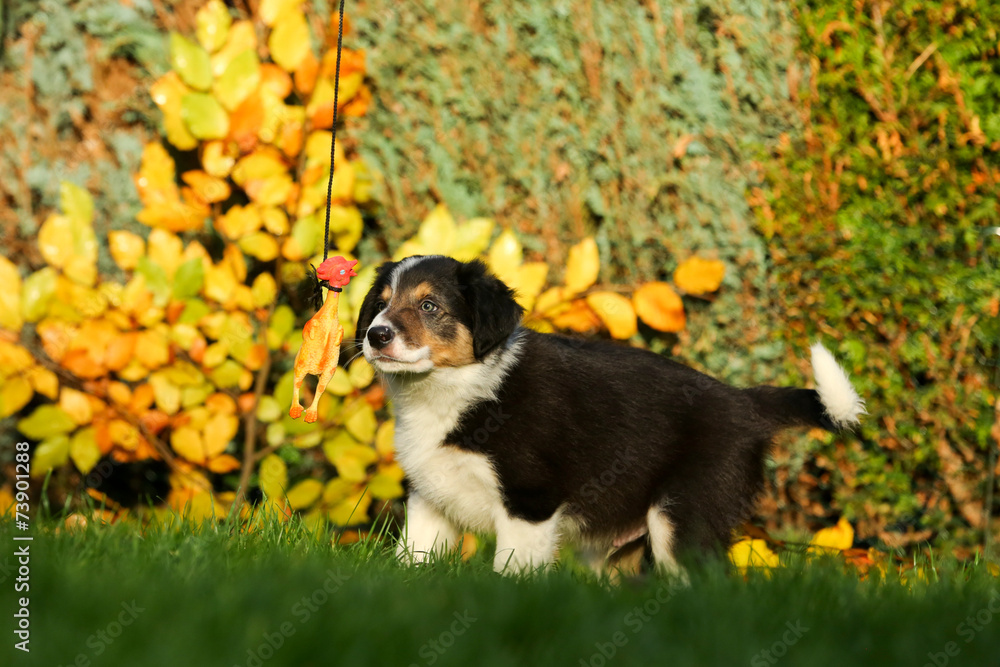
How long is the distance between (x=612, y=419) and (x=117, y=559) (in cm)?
181

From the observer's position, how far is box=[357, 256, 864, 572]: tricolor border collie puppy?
3.26m

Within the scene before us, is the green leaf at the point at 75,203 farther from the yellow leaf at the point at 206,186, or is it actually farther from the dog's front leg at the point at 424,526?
the dog's front leg at the point at 424,526

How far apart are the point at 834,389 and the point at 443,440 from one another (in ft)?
4.78

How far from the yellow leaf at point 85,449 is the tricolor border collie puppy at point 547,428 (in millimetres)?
1271

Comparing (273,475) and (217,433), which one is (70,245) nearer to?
(217,433)

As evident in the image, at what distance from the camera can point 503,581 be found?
2.46 m

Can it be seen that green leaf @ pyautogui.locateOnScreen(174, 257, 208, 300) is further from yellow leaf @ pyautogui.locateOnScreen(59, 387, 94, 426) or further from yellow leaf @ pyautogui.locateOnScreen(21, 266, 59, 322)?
yellow leaf @ pyautogui.locateOnScreen(59, 387, 94, 426)

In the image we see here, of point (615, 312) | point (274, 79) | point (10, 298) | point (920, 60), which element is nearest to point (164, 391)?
point (10, 298)

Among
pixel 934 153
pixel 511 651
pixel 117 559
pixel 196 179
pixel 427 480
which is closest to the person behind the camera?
pixel 511 651

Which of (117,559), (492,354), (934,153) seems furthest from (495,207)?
(117,559)

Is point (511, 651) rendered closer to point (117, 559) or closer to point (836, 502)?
point (117, 559)

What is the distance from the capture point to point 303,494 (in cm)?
400

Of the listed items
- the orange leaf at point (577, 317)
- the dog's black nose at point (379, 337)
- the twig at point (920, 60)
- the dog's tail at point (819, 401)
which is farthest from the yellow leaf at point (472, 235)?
the twig at point (920, 60)

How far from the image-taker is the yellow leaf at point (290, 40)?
3.75 metres
